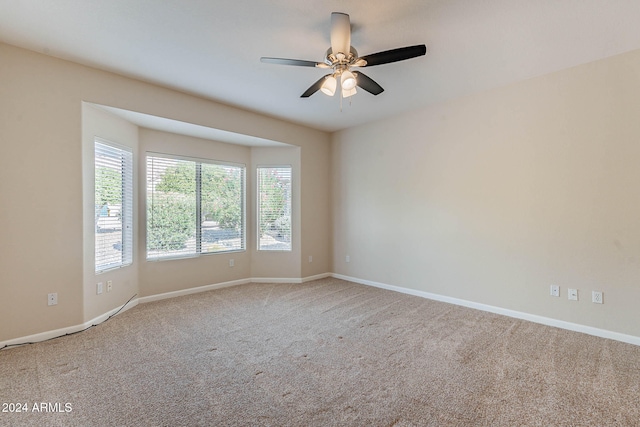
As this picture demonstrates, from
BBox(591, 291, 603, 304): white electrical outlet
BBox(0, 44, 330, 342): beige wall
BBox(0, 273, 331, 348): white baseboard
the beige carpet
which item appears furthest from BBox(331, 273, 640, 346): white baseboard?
BBox(0, 44, 330, 342): beige wall

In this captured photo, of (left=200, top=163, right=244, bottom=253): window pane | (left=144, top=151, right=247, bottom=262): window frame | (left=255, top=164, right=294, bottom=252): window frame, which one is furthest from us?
(left=255, top=164, right=294, bottom=252): window frame

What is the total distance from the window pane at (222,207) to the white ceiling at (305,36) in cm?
161

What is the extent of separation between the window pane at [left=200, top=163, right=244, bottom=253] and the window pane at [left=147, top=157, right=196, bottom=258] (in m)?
0.19

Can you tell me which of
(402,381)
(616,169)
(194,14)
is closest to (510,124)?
(616,169)

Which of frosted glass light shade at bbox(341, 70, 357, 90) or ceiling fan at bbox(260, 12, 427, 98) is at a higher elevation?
ceiling fan at bbox(260, 12, 427, 98)

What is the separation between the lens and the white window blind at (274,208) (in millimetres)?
5352

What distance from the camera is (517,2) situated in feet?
7.20

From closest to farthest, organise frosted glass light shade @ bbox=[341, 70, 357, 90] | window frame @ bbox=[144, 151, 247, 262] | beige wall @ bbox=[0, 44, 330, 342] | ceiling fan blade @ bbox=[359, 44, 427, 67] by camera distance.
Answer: ceiling fan blade @ bbox=[359, 44, 427, 67] < frosted glass light shade @ bbox=[341, 70, 357, 90] < beige wall @ bbox=[0, 44, 330, 342] < window frame @ bbox=[144, 151, 247, 262]

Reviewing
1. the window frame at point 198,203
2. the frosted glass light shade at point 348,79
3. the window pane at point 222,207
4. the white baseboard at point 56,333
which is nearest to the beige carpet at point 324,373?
the white baseboard at point 56,333

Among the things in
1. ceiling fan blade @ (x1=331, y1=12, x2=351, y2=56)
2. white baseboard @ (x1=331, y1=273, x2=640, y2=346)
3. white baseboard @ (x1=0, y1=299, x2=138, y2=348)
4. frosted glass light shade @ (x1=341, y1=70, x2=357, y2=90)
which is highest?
ceiling fan blade @ (x1=331, y1=12, x2=351, y2=56)

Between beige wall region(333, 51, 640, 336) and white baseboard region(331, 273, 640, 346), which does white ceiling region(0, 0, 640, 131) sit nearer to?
beige wall region(333, 51, 640, 336)

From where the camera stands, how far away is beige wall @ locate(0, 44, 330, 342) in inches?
108

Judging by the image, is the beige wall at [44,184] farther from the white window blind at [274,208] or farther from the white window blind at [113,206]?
the white window blind at [274,208]

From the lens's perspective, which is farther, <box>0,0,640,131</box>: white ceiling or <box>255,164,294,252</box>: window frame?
<box>255,164,294,252</box>: window frame
